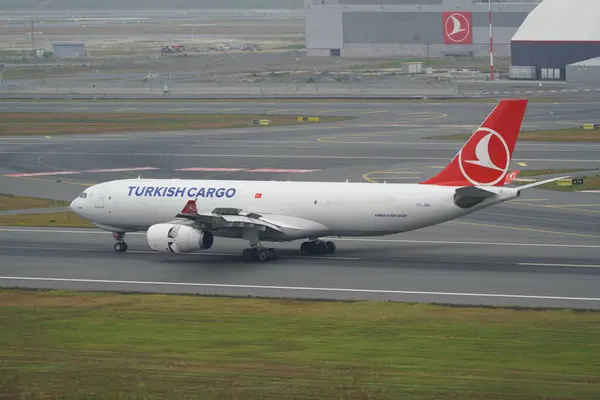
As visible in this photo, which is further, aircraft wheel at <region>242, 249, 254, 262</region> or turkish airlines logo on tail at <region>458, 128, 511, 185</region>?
aircraft wheel at <region>242, 249, 254, 262</region>

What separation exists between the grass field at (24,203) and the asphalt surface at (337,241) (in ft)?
8.40

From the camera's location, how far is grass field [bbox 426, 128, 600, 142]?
106 meters

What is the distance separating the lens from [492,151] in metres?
54.3

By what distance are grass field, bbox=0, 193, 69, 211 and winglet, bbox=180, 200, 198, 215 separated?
24.8 m

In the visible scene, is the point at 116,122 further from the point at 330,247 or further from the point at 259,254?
the point at 259,254

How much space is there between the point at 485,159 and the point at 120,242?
20406mm

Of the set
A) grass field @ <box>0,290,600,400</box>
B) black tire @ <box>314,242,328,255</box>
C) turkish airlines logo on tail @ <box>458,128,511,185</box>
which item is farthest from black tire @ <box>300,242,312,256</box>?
grass field @ <box>0,290,600,400</box>

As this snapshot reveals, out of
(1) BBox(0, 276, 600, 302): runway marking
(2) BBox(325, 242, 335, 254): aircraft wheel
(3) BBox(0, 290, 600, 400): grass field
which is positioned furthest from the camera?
(2) BBox(325, 242, 335, 254): aircraft wheel

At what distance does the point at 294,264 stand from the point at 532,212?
2073 centimetres

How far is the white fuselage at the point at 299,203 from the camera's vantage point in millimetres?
54031

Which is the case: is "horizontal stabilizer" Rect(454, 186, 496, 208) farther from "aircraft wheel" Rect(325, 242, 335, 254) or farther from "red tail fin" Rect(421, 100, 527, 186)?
"aircraft wheel" Rect(325, 242, 335, 254)

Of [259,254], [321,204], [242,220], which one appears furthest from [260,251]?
[321,204]

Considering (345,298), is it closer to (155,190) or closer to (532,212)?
(155,190)

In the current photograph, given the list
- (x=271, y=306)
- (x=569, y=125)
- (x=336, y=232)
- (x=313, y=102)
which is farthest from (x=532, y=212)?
(x=313, y=102)
